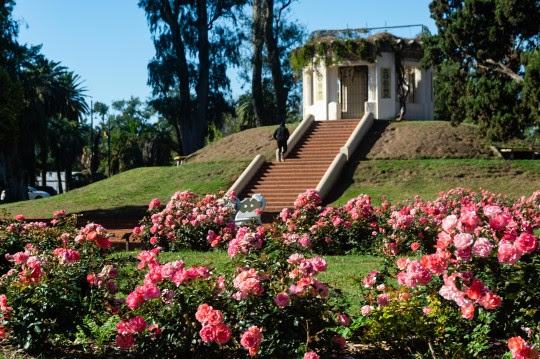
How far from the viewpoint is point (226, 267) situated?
5453 mm

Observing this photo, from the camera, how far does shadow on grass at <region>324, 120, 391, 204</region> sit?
2445 cm

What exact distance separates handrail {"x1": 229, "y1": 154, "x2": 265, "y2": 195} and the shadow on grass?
3200 millimetres

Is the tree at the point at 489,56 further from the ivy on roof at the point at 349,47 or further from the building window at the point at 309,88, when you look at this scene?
the building window at the point at 309,88

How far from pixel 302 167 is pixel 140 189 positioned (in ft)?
21.5

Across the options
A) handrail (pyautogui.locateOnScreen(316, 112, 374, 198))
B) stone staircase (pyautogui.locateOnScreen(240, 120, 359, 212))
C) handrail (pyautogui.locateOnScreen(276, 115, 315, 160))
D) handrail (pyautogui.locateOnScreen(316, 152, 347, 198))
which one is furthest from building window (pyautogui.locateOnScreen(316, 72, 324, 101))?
handrail (pyautogui.locateOnScreen(316, 152, 347, 198))

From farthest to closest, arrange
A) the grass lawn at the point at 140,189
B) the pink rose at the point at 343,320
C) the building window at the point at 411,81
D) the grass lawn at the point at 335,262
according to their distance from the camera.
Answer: the building window at the point at 411,81 < the grass lawn at the point at 140,189 < the grass lawn at the point at 335,262 < the pink rose at the point at 343,320

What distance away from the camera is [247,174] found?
26.3 meters

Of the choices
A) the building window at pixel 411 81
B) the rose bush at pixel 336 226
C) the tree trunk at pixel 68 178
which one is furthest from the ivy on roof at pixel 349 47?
the tree trunk at pixel 68 178

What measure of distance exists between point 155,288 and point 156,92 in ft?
121

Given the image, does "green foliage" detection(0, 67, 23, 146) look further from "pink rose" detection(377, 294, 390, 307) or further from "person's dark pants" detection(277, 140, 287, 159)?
"pink rose" detection(377, 294, 390, 307)

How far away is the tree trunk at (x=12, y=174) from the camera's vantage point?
33938mm

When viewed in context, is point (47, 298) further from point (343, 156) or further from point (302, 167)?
point (343, 156)

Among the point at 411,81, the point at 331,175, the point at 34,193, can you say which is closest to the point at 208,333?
the point at 331,175

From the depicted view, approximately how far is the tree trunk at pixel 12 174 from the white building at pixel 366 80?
14.0m
